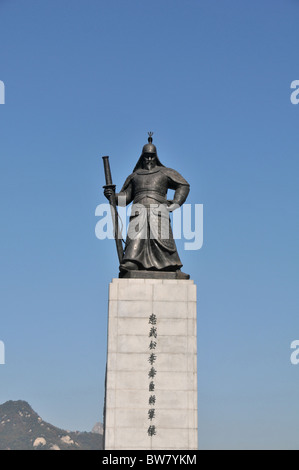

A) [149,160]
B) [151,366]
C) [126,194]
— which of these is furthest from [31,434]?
[151,366]

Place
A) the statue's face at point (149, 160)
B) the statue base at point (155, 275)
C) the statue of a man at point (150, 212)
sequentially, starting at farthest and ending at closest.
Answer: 1. the statue's face at point (149, 160)
2. the statue of a man at point (150, 212)
3. the statue base at point (155, 275)

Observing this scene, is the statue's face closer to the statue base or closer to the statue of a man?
the statue of a man

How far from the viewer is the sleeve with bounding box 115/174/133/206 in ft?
52.4

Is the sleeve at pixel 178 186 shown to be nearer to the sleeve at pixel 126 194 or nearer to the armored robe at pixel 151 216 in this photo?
the armored robe at pixel 151 216

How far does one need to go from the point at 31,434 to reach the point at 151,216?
78393 mm

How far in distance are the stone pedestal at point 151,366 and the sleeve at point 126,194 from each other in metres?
2.22

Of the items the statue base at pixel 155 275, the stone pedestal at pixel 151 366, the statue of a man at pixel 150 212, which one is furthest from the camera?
the statue of a man at pixel 150 212

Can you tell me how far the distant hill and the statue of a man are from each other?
66.2 metres

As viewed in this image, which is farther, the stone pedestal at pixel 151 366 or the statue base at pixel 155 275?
the statue base at pixel 155 275

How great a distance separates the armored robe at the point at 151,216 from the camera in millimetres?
15117

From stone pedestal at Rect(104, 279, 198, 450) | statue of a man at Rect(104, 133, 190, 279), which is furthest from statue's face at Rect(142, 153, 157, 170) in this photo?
stone pedestal at Rect(104, 279, 198, 450)

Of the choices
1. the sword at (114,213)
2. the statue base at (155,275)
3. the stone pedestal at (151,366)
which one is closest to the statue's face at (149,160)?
the sword at (114,213)
